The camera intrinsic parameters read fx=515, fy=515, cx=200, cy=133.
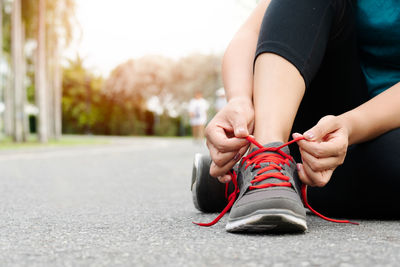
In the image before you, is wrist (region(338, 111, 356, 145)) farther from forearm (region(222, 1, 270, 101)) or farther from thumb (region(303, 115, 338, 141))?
forearm (region(222, 1, 270, 101))

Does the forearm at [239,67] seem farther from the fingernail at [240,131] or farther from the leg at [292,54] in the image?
the fingernail at [240,131]

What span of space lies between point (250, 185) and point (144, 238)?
13.9 inches

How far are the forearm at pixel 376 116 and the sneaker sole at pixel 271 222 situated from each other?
0.36 m

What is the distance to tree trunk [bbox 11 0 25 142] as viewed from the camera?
14.1m

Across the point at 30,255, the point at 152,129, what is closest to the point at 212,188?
the point at 30,255

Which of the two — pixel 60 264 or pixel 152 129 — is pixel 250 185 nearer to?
pixel 60 264

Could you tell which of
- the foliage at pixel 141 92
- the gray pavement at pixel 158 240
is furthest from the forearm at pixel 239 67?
the foliage at pixel 141 92

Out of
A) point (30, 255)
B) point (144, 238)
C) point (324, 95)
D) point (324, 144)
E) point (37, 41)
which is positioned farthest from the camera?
point (37, 41)

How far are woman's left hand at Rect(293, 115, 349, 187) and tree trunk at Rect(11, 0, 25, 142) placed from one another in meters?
13.6

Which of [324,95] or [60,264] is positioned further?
[324,95]

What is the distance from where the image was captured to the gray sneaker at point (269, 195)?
4.72 ft

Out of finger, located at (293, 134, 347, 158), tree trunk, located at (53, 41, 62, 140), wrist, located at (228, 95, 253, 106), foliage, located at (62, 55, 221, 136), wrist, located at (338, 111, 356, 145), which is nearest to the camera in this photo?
finger, located at (293, 134, 347, 158)

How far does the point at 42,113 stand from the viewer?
15.5 metres

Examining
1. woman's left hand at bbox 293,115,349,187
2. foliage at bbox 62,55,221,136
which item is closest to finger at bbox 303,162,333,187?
woman's left hand at bbox 293,115,349,187
